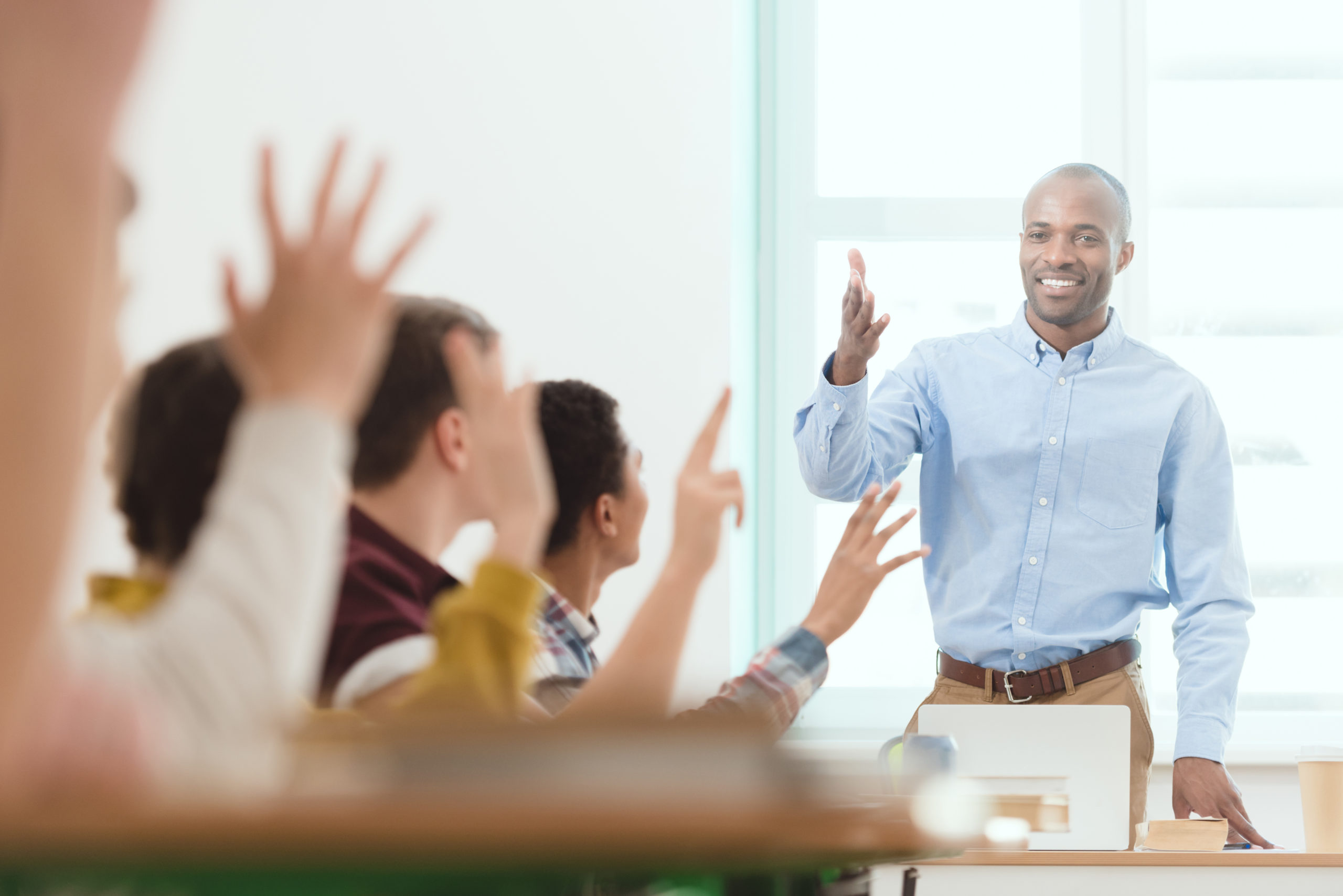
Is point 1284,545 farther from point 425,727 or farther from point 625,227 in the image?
point 425,727

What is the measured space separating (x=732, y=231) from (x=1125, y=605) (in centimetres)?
132

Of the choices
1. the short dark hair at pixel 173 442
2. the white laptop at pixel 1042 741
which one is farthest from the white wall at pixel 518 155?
the short dark hair at pixel 173 442

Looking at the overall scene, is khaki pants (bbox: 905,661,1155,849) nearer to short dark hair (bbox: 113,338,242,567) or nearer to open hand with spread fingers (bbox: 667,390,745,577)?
open hand with spread fingers (bbox: 667,390,745,577)

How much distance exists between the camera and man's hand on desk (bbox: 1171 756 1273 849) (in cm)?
193

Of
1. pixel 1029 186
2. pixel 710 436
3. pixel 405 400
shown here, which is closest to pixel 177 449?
pixel 405 400

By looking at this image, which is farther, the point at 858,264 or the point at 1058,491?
the point at 1058,491

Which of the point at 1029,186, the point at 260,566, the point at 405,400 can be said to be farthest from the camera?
the point at 1029,186

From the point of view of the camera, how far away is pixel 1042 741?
1543 millimetres

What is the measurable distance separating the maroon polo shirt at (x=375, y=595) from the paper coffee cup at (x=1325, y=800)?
1331 millimetres

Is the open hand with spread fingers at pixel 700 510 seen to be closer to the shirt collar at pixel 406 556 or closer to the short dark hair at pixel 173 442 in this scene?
the shirt collar at pixel 406 556

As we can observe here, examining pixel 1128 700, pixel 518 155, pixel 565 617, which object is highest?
pixel 518 155

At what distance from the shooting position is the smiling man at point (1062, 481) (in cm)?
211

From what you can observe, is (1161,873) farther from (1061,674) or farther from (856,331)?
(856,331)

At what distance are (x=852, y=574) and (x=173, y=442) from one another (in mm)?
588
